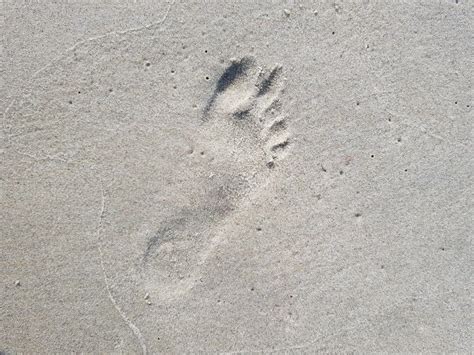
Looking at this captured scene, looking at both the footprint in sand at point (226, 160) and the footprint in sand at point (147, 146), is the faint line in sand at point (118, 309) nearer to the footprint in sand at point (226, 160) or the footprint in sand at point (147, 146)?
the footprint in sand at point (147, 146)

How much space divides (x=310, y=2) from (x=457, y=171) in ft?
4.69

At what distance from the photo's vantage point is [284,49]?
3.06m

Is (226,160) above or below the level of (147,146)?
below

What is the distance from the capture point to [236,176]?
306 cm

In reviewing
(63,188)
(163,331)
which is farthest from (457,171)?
(63,188)

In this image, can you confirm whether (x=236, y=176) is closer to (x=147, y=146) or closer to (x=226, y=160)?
(x=226, y=160)

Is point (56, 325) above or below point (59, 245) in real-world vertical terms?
below

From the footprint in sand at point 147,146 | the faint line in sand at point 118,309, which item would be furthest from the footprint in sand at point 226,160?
the faint line in sand at point 118,309

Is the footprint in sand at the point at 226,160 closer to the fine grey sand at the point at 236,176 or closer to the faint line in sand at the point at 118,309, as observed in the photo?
the fine grey sand at the point at 236,176

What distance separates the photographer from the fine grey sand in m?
3.03

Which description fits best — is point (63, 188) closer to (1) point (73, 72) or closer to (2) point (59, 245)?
(2) point (59, 245)

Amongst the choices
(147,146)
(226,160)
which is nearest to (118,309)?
(147,146)

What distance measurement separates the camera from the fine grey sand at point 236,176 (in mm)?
3027

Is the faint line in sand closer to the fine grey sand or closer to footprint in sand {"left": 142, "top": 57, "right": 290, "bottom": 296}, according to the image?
the fine grey sand
